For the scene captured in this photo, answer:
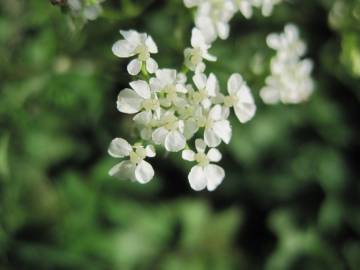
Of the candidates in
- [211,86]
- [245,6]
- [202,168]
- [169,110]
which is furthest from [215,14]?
[202,168]

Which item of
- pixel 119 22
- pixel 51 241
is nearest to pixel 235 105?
pixel 119 22

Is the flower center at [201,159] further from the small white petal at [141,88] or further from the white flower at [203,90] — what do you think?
the small white petal at [141,88]

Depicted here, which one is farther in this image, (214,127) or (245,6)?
(245,6)

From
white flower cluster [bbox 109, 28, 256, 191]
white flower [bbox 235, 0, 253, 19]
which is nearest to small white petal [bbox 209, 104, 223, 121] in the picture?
white flower cluster [bbox 109, 28, 256, 191]

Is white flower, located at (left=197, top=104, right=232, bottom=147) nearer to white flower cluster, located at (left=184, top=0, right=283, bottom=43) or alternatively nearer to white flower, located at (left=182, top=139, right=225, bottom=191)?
white flower, located at (left=182, top=139, right=225, bottom=191)

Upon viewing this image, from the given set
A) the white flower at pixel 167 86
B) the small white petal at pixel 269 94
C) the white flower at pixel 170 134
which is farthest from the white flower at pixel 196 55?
the small white petal at pixel 269 94

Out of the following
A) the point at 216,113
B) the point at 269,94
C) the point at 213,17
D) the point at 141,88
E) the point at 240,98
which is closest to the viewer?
the point at 141,88

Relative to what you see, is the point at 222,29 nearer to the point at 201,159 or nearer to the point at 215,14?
the point at 215,14
